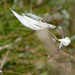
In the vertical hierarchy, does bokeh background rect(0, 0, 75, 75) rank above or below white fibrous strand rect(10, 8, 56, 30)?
above

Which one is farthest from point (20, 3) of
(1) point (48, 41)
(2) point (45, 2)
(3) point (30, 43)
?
(1) point (48, 41)

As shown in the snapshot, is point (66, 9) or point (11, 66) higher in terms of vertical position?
point (66, 9)

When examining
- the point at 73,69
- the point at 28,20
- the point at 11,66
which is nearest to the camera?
the point at 28,20

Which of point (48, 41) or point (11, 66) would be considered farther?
point (11, 66)

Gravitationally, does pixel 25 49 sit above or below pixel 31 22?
above

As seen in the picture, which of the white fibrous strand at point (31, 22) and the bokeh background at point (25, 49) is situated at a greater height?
the bokeh background at point (25, 49)

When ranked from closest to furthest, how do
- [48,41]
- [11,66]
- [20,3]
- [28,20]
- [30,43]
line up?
[28,20], [48,41], [11,66], [30,43], [20,3]

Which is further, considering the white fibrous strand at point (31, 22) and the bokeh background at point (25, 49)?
the bokeh background at point (25, 49)

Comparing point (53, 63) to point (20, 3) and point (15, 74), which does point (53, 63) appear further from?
point (20, 3)

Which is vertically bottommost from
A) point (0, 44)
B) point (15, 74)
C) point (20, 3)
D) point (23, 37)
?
point (15, 74)

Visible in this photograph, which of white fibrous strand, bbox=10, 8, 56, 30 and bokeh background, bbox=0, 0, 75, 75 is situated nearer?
white fibrous strand, bbox=10, 8, 56, 30

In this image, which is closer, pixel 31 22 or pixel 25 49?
pixel 31 22
